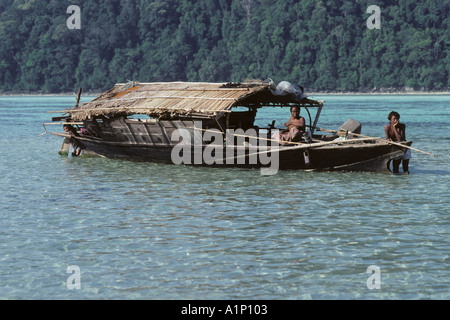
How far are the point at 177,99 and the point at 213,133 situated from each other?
136 centimetres

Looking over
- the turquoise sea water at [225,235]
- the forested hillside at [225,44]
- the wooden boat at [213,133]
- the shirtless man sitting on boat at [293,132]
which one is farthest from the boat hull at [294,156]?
the forested hillside at [225,44]

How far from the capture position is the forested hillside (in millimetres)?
118312

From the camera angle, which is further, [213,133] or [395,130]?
[213,133]

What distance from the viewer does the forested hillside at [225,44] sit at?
11831 cm

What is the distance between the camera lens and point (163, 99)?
18.9m

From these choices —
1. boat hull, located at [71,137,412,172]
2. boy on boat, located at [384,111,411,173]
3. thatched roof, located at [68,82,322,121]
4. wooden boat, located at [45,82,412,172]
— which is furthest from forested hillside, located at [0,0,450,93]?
boy on boat, located at [384,111,411,173]

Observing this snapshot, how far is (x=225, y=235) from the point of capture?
441 inches

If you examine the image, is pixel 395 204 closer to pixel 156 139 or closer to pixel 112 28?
pixel 156 139

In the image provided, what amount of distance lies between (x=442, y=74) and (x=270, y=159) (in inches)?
4019

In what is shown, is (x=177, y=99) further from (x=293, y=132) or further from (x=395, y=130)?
(x=395, y=130)

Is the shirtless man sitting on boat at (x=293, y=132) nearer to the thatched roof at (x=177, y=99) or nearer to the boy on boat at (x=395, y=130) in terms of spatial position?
the thatched roof at (x=177, y=99)

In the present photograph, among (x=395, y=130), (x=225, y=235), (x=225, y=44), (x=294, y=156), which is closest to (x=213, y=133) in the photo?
(x=294, y=156)
